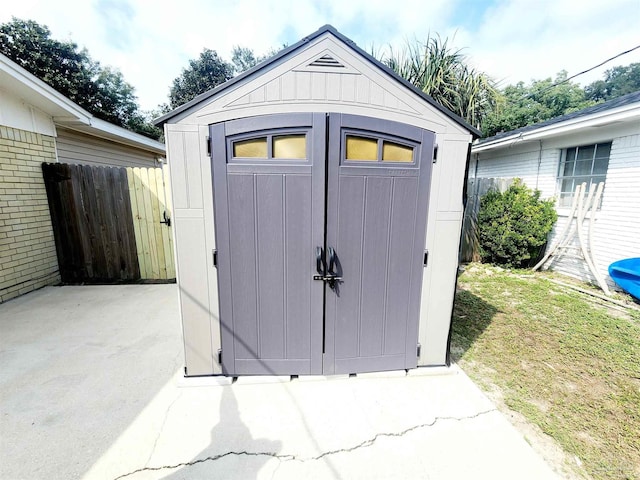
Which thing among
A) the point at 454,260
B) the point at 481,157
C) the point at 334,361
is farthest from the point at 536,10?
the point at 334,361

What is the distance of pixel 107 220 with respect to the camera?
16.6ft

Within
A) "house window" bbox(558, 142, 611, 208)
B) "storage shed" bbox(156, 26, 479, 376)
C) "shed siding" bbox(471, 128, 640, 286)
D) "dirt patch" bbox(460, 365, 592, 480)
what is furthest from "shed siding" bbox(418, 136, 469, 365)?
"house window" bbox(558, 142, 611, 208)

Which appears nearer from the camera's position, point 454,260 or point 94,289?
point 454,260

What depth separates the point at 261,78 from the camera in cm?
212

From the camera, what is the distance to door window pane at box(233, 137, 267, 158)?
7.23ft

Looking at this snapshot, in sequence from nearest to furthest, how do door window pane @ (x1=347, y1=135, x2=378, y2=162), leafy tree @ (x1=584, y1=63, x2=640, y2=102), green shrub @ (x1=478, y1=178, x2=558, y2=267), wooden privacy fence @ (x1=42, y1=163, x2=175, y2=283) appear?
door window pane @ (x1=347, y1=135, x2=378, y2=162), wooden privacy fence @ (x1=42, y1=163, x2=175, y2=283), green shrub @ (x1=478, y1=178, x2=558, y2=267), leafy tree @ (x1=584, y1=63, x2=640, y2=102)

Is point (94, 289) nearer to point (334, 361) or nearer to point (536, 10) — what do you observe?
point (334, 361)

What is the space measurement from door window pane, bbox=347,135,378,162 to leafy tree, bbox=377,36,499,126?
700cm

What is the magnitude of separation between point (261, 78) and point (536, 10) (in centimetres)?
880

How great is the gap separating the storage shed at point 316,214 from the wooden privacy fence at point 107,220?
11.2 feet

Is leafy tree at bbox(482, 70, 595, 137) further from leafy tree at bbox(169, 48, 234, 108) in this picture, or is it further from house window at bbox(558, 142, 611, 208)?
leafy tree at bbox(169, 48, 234, 108)

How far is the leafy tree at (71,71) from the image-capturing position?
12.8m

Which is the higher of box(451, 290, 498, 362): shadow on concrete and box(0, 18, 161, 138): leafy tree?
box(0, 18, 161, 138): leafy tree

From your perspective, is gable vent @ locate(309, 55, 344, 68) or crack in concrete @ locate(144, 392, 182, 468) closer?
crack in concrete @ locate(144, 392, 182, 468)
